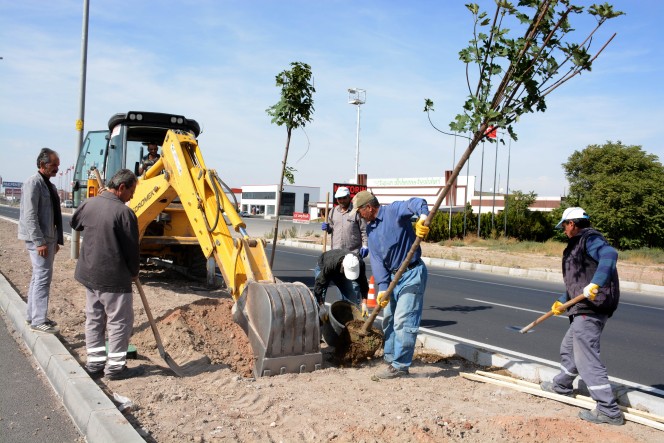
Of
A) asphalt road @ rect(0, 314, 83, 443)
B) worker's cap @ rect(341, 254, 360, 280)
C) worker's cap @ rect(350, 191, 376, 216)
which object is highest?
worker's cap @ rect(350, 191, 376, 216)

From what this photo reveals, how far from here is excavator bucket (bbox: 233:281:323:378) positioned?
5242mm

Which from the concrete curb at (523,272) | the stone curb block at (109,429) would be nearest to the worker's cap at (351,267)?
the stone curb block at (109,429)

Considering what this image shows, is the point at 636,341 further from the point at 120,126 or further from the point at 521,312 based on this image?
the point at 120,126

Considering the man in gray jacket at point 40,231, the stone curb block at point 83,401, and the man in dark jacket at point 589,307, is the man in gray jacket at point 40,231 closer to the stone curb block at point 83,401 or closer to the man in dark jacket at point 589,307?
the stone curb block at point 83,401

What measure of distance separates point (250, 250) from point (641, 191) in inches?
1151

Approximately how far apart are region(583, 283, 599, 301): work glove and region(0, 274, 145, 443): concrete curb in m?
3.47

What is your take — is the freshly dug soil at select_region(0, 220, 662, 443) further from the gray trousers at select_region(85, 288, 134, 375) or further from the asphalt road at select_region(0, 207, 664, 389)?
the asphalt road at select_region(0, 207, 664, 389)

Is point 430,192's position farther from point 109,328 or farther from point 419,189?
point 109,328

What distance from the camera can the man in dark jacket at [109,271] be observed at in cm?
514

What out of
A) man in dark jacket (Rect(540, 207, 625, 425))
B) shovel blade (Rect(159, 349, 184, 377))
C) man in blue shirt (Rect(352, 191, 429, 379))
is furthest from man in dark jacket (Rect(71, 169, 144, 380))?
man in dark jacket (Rect(540, 207, 625, 425))

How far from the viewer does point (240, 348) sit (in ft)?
21.1

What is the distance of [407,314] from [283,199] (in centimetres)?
8979

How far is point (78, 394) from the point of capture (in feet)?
14.7

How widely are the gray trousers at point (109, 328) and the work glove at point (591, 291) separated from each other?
3.89 metres
